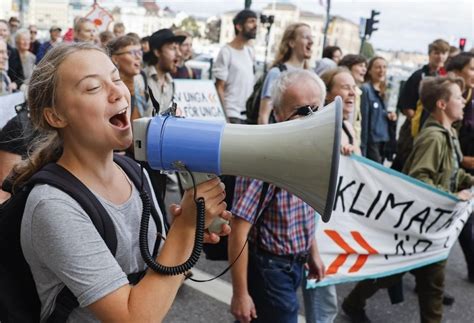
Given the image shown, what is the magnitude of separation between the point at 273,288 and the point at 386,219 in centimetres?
146

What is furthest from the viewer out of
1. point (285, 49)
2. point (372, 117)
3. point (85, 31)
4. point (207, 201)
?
point (85, 31)

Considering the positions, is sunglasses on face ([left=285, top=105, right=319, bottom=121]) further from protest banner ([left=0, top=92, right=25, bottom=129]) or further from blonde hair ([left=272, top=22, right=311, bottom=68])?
blonde hair ([left=272, top=22, right=311, bottom=68])

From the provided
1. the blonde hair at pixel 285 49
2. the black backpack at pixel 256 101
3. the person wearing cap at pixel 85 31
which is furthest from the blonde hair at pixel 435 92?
the person wearing cap at pixel 85 31

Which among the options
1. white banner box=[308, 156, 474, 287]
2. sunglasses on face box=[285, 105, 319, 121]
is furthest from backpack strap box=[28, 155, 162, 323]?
white banner box=[308, 156, 474, 287]

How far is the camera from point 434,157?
309 centimetres

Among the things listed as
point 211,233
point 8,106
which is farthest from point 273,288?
point 8,106

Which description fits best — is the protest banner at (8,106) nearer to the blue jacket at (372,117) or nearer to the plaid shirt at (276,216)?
the plaid shirt at (276,216)

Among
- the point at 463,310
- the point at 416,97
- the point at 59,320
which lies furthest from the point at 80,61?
the point at 416,97

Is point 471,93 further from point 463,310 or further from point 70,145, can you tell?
point 70,145

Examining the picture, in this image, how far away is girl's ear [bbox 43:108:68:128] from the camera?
1.21m

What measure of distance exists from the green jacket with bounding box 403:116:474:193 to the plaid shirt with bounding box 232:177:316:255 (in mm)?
1367

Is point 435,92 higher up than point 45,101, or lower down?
lower down

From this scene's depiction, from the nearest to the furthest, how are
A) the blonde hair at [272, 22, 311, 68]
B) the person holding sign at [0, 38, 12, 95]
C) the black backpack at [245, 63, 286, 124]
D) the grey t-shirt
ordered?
the grey t-shirt
the person holding sign at [0, 38, 12, 95]
the black backpack at [245, 63, 286, 124]
the blonde hair at [272, 22, 311, 68]

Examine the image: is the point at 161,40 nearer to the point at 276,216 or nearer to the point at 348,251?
the point at 348,251
